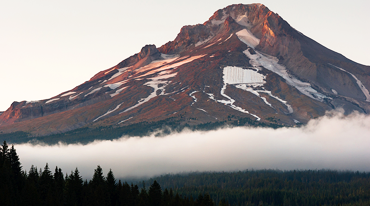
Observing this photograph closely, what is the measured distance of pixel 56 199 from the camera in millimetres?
94688

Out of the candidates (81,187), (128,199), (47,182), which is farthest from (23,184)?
(128,199)

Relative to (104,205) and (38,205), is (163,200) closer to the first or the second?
(104,205)

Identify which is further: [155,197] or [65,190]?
[155,197]

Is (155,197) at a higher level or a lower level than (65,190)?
lower

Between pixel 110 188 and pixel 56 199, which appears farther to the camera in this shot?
pixel 110 188

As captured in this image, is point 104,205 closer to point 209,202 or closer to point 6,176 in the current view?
point 6,176

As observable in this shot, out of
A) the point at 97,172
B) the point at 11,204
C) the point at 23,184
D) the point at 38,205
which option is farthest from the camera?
the point at 97,172

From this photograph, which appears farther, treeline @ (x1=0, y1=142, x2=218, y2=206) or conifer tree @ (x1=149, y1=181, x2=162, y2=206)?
conifer tree @ (x1=149, y1=181, x2=162, y2=206)

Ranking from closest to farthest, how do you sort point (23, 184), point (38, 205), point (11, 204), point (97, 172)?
1. point (11, 204)
2. point (38, 205)
3. point (23, 184)
4. point (97, 172)

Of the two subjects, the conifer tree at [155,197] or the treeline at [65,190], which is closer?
the treeline at [65,190]

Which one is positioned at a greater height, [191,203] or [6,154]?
[6,154]

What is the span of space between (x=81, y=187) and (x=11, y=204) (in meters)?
26.1

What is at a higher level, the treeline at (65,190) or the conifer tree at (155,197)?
the treeline at (65,190)

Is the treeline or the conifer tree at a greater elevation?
the treeline
